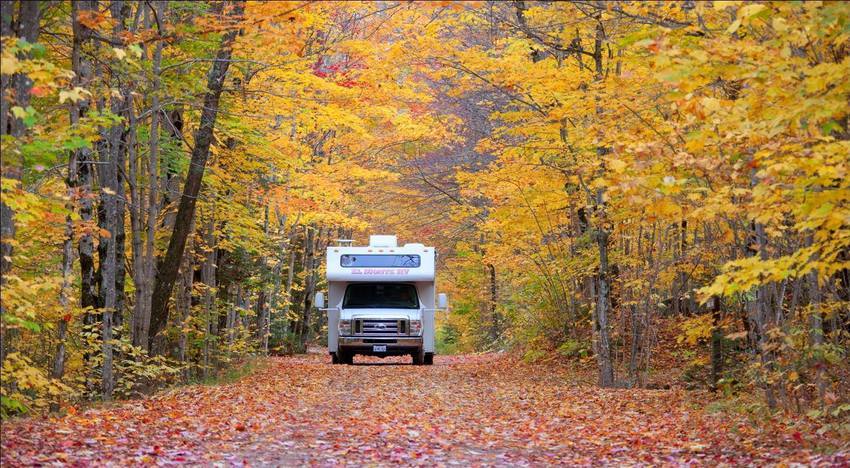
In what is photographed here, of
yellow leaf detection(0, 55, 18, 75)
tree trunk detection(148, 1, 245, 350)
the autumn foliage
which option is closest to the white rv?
the autumn foliage

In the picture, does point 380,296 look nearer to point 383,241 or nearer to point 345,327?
point 345,327

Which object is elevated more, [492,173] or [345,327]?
[492,173]

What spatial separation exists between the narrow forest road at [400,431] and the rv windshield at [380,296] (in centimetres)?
847

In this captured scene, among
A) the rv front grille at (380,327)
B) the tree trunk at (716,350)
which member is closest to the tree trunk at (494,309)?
the rv front grille at (380,327)

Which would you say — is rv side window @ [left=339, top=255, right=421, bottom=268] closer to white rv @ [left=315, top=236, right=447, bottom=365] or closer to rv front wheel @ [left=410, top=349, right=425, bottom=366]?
white rv @ [left=315, top=236, right=447, bottom=365]

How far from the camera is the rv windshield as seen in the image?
24.2m

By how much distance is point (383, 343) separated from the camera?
23.7 metres

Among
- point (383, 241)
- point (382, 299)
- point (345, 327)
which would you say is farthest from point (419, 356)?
point (383, 241)

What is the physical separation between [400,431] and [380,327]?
44.4 feet

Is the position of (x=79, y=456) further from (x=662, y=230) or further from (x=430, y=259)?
(x=430, y=259)

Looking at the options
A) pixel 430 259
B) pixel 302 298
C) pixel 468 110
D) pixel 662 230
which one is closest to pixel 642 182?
pixel 662 230

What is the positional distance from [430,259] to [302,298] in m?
12.2

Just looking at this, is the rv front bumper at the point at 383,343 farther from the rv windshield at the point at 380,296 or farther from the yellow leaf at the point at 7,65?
the yellow leaf at the point at 7,65

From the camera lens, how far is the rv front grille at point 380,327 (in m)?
23.7
